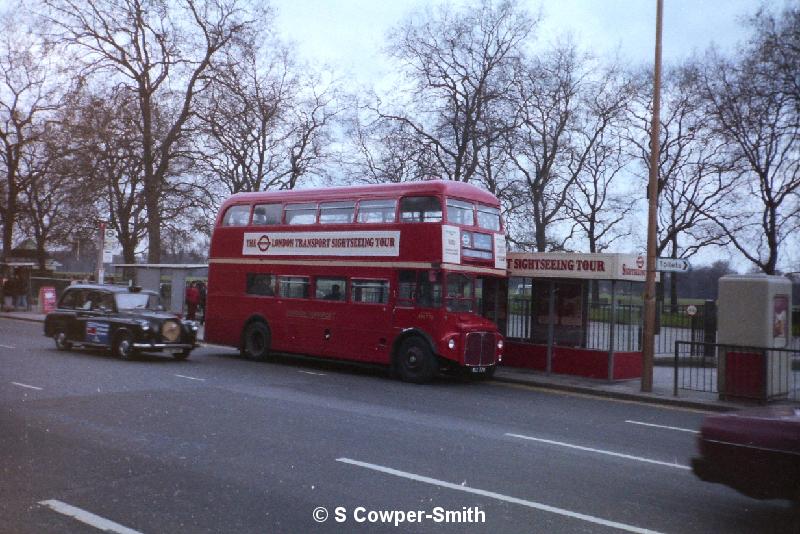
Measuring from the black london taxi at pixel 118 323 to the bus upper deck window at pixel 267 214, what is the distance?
10.5 feet

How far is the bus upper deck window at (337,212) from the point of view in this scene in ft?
59.3

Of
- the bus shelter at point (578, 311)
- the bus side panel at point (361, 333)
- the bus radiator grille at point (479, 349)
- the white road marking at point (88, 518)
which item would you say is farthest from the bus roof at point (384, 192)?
the white road marking at point (88, 518)

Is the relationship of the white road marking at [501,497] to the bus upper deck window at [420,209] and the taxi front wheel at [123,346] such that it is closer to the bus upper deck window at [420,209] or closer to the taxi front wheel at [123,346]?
the bus upper deck window at [420,209]

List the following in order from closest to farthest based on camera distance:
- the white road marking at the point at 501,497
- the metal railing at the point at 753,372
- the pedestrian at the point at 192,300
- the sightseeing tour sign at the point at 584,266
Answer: the white road marking at the point at 501,497 < the metal railing at the point at 753,372 < the sightseeing tour sign at the point at 584,266 < the pedestrian at the point at 192,300

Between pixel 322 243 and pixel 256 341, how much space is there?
3515mm

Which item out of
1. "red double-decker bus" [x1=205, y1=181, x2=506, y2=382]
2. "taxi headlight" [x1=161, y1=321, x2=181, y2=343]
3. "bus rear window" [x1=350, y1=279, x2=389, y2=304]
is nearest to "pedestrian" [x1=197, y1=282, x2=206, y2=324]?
"red double-decker bus" [x1=205, y1=181, x2=506, y2=382]

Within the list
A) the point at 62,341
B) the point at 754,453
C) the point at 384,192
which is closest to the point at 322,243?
the point at 384,192

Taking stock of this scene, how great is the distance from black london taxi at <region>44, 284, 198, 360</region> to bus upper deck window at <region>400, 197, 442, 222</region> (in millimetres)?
6098

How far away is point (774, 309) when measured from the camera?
47.8 ft

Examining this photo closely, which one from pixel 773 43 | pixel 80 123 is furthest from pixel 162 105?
pixel 773 43

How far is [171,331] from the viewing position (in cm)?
1836

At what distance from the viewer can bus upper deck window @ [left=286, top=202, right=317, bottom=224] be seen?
18.9m

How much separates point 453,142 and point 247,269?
534 inches

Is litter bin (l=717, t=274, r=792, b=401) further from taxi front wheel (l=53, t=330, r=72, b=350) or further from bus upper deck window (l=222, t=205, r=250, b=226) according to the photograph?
taxi front wheel (l=53, t=330, r=72, b=350)
